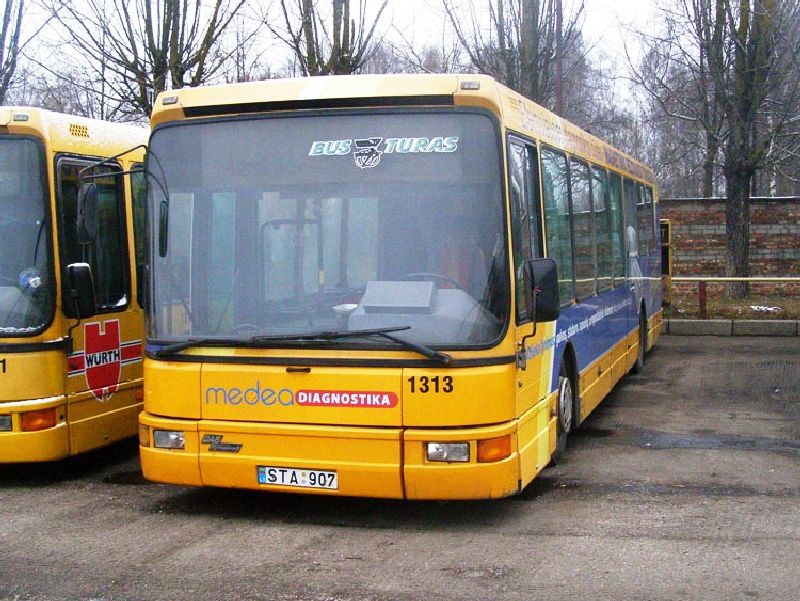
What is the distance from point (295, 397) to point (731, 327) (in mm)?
14322

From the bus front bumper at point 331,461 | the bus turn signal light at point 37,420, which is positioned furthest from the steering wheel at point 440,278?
the bus turn signal light at point 37,420

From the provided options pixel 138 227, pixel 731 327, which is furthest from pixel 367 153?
pixel 731 327

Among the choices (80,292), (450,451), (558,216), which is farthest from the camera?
(558,216)

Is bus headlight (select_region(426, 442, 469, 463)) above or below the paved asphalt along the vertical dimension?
above

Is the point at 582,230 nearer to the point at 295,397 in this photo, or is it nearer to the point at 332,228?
the point at 332,228

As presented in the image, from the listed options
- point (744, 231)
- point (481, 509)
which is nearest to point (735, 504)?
point (481, 509)

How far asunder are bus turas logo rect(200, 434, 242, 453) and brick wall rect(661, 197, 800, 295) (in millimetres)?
19717

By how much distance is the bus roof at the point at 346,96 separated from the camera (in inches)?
259

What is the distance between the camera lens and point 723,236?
82.6 ft

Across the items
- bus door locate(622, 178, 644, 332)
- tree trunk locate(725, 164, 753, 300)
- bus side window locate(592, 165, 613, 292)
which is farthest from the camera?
tree trunk locate(725, 164, 753, 300)

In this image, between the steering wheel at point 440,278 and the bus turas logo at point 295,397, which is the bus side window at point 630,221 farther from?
the bus turas logo at point 295,397

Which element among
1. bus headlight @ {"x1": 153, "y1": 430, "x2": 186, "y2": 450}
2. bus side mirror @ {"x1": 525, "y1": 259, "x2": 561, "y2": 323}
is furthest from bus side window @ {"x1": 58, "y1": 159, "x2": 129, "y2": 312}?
bus side mirror @ {"x1": 525, "y1": 259, "x2": 561, "y2": 323}

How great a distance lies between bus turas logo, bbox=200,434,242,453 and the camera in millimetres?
6773

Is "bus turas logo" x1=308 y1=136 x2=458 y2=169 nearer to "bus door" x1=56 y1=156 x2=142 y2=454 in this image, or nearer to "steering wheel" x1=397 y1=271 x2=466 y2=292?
"steering wheel" x1=397 y1=271 x2=466 y2=292
